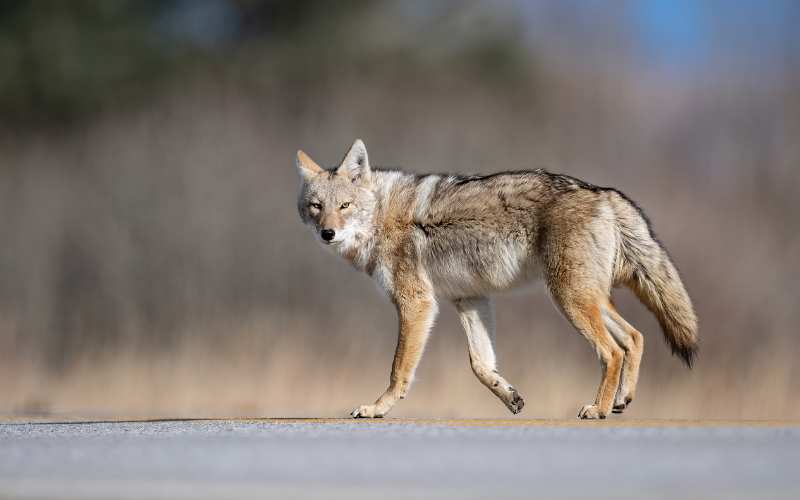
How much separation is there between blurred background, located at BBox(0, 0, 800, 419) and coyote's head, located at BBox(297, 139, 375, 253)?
3.54 meters

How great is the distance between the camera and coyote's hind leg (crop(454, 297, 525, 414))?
8.37 m

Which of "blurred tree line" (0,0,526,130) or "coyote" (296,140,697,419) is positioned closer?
"coyote" (296,140,697,419)

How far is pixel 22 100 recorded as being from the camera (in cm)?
2058

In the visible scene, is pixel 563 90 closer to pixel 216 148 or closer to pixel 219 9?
pixel 216 148

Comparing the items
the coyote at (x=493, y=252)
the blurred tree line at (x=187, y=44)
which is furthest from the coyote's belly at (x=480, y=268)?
the blurred tree line at (x=187, y=44)

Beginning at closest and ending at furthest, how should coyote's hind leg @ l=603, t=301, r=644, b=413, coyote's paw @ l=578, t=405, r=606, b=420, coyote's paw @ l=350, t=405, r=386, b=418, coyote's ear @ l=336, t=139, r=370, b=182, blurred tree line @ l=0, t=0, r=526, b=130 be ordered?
coyote's paw @ l=578, t=405, r=606, b=420
coyote's hind leg @ l=603, t=301, r=644, b=413
coyote's paw @ l=350, t=405, r=386, b=418
coyote's ear @ l=336, t=139, r=370, b=182
blurred tree line @ l=0, t=0, r=526, b=130

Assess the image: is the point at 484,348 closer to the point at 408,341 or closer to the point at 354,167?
the point at 408,341

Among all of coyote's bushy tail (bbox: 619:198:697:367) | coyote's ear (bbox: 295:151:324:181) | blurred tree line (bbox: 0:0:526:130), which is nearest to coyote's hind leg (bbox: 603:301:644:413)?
coyote's bushy tail (bbox: 619:198:697:367)

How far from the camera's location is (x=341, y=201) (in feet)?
29.9

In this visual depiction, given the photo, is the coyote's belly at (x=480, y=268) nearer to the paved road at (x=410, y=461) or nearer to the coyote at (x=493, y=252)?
the coyote at (x=493, y=252)

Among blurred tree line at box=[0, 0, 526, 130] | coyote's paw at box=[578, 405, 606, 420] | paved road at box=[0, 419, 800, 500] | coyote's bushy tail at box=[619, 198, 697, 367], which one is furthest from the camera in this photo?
blurred tree line at box=[0, 0, 526, 130]

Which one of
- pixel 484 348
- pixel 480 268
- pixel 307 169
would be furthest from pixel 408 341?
pixel 307 169

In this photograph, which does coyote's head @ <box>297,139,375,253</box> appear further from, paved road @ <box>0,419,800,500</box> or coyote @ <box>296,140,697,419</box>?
paved road @ <box>0,419,800,500</box>

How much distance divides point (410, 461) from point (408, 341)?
10.2 feet
